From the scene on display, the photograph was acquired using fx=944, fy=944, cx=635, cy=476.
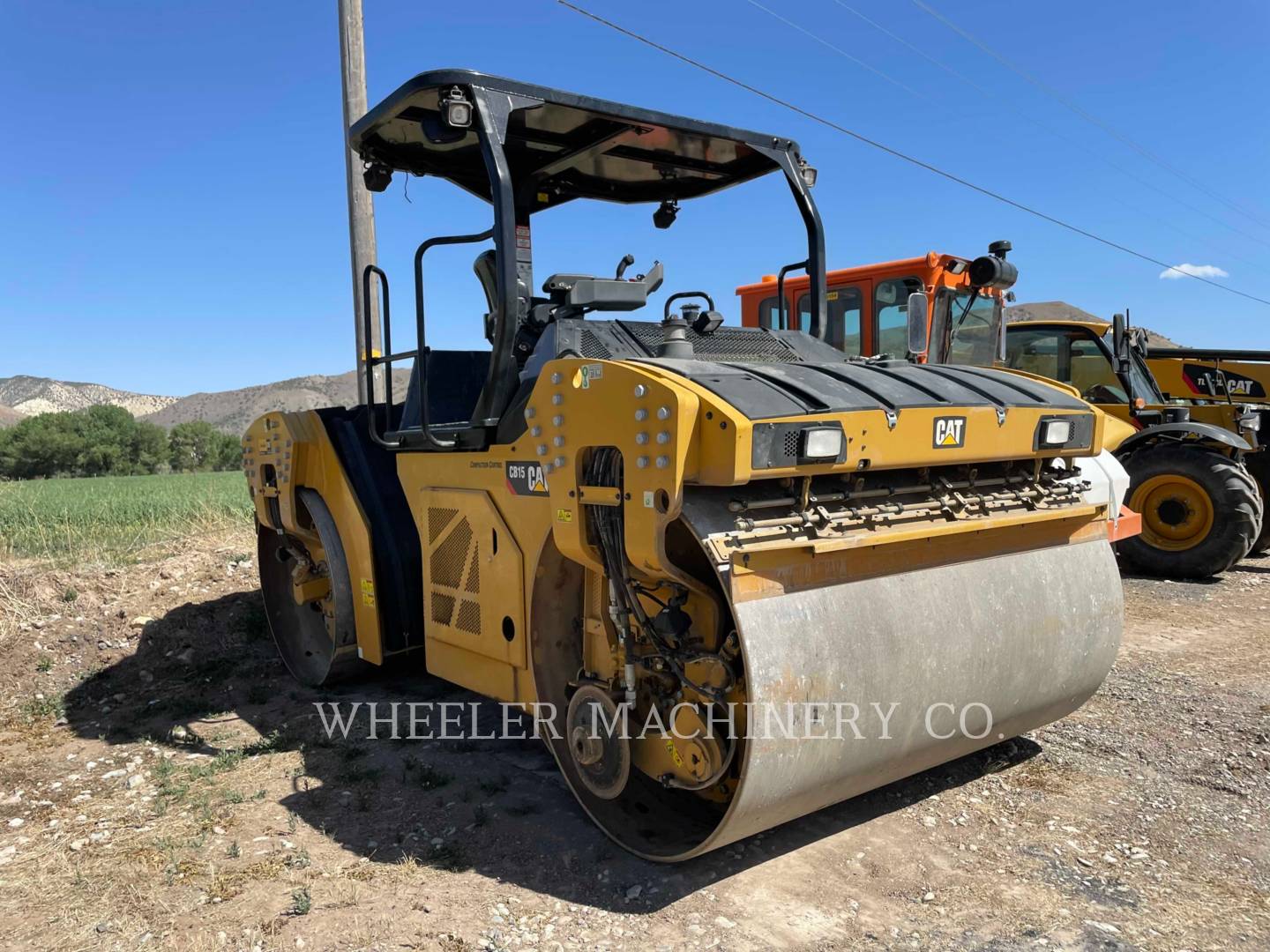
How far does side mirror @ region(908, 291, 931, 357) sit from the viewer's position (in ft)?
12.4

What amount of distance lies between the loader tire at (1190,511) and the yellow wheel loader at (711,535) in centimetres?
446

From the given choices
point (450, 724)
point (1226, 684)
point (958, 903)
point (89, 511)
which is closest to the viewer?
point (958, 903)

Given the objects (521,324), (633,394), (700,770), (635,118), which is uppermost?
(635,118)

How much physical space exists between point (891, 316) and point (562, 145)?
4.99 meters

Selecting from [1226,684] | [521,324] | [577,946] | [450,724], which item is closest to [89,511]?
[450,724]

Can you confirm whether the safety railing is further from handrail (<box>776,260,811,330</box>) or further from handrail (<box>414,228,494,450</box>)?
handrail (<box>776,260,811,330</box>)

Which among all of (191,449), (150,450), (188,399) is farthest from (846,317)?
(188,399)

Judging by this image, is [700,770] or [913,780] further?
[913,780]

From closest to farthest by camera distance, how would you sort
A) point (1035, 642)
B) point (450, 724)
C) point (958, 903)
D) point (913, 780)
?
point (958, 903)
point (1035, 642)
point (913, 780)
point (450, 724)

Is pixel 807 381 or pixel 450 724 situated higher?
pixel 807 381

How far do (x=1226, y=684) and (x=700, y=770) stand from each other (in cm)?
355

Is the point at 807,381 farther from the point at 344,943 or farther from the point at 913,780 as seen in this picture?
the point at 344,943

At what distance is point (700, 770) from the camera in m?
2.85

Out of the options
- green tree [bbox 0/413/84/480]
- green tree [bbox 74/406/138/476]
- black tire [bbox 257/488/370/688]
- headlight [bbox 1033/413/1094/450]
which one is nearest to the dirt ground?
black tire [bbox 257/488/370/688]
